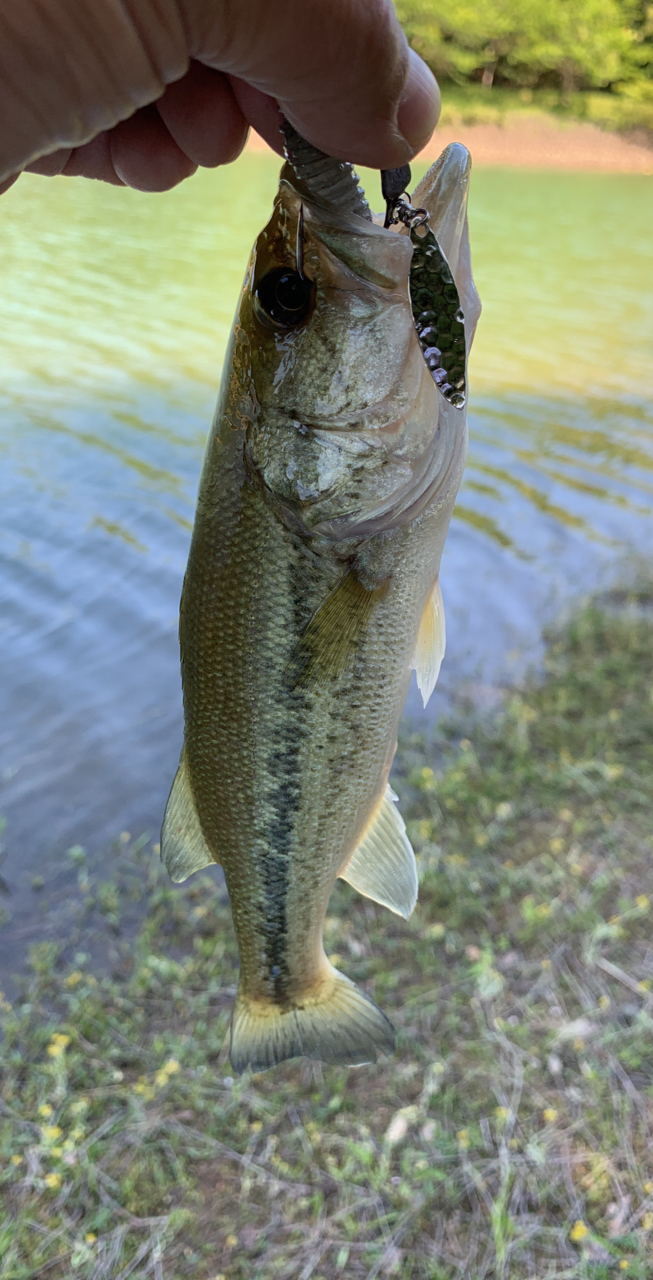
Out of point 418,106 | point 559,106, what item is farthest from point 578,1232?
point 559,106

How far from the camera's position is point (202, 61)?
1.24 metres

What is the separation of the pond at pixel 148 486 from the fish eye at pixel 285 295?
113 inches

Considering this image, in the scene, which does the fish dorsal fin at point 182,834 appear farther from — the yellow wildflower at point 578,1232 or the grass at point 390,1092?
the yellow wildflower at point 578,1232

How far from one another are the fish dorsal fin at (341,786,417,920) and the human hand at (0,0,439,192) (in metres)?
1.29

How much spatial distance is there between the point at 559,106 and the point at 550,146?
18.1 feet

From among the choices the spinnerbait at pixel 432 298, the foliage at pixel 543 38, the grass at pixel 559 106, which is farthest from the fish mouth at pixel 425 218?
the foliage at pixel 543 38

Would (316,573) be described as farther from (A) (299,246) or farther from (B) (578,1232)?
(B) (578,1232)

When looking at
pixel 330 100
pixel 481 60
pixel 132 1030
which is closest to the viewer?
pixel 330 100

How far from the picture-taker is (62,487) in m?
7.10

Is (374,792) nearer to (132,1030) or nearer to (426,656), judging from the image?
(426,656)

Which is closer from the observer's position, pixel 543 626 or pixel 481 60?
pixel 543 626

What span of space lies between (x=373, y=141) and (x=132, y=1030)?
2.88 meters

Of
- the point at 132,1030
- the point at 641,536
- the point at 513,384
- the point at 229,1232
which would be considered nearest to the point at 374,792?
the point at 229,1232

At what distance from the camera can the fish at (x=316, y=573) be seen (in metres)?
1.37
